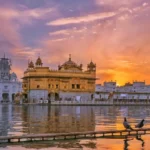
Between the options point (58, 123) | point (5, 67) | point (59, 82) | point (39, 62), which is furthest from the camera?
point (5, 67)

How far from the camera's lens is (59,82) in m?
103

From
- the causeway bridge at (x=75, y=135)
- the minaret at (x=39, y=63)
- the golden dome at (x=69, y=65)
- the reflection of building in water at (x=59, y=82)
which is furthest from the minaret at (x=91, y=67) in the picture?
the causeway bridge at (x=75, y=135)

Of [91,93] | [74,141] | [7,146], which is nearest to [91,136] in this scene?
[74,141]

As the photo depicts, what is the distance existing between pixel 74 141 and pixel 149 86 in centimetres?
16604

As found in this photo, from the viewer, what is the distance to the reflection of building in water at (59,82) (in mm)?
99438

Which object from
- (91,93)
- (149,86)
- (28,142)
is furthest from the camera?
(149,86)

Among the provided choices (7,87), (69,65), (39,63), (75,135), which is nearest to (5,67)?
(7,87)

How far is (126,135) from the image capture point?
20828 millimetres

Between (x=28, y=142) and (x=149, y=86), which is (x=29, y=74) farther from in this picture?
(x=149, y=86)

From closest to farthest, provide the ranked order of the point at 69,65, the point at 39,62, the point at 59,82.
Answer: the point at 59,82 → the point at 39,62 → the point at 69,65

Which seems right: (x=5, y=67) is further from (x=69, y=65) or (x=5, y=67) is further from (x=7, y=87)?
(x=69, y=65)

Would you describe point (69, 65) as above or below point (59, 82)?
above

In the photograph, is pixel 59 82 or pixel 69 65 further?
pixel 69 65

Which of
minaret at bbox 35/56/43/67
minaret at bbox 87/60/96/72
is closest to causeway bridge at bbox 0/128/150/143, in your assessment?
minaret at bbox 35/56/43/67
